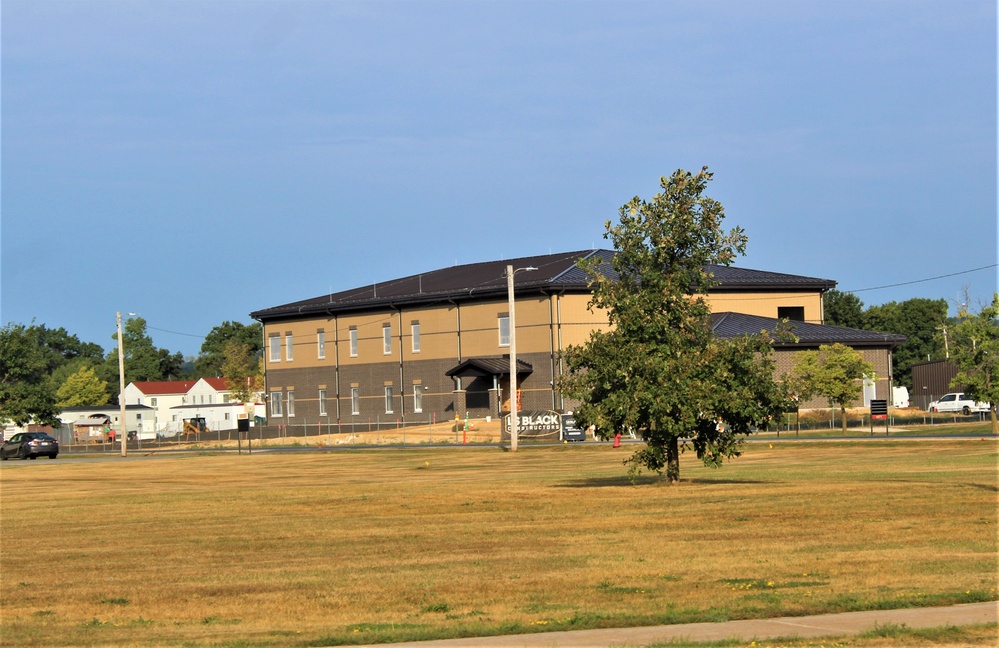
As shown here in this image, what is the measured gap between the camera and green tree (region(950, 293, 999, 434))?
188 feet

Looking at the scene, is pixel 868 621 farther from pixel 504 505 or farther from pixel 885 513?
pixel 504 505

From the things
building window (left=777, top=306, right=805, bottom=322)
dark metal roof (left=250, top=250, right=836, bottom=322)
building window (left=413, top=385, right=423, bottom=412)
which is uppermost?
dark metal roof (left=250, top=250, right=836, bottom=322)

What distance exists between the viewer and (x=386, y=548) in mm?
19688

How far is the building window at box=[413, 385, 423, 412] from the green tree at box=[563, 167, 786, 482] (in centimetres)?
6100

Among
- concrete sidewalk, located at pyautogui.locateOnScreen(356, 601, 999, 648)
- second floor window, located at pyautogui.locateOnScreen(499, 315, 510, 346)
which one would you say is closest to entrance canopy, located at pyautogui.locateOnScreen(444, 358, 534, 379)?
second floor window, located at pyautogui.locateOnScreen(499, 315, 510, 346)

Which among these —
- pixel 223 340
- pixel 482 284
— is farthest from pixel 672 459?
pixel 223 340

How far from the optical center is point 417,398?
91.3 meters

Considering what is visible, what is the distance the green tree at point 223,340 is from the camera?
7589 inches

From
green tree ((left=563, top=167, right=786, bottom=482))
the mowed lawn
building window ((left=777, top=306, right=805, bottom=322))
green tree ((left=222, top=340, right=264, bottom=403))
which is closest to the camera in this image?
the mowed lawn

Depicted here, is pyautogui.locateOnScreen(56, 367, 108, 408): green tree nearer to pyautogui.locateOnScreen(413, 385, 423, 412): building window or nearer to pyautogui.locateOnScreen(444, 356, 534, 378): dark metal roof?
pyautogui.locateOnScreen(413, 385, 423, 412): building window

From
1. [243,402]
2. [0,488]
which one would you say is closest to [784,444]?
[0,488]

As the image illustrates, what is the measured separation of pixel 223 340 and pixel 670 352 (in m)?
175

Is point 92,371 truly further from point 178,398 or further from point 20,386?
point 20,386

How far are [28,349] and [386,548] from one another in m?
84.2
